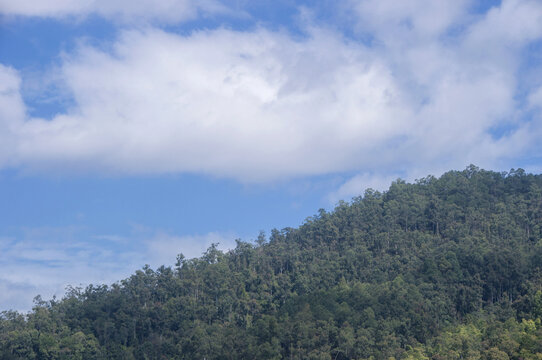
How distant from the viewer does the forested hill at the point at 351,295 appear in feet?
156

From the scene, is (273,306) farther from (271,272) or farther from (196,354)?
(196,354)

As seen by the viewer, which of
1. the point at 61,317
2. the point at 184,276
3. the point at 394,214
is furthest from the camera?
the point at 394,214

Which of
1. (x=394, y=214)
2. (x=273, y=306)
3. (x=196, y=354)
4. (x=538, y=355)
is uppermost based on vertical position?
(x=394, y=214)

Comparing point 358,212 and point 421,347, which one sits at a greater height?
point 358,212

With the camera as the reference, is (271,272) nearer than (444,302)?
No

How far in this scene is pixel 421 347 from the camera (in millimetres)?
44219

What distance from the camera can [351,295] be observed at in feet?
179

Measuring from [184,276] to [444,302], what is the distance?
2637cm

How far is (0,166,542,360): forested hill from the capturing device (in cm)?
4744

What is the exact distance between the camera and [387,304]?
5153 centimetres

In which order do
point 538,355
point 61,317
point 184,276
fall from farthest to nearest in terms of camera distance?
point 184,276, point 61,317, point 538,355

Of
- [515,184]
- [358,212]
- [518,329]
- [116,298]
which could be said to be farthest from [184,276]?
[515,184]

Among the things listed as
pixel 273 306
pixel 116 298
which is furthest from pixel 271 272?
pixel 116 298

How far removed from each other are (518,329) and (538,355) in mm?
5980
